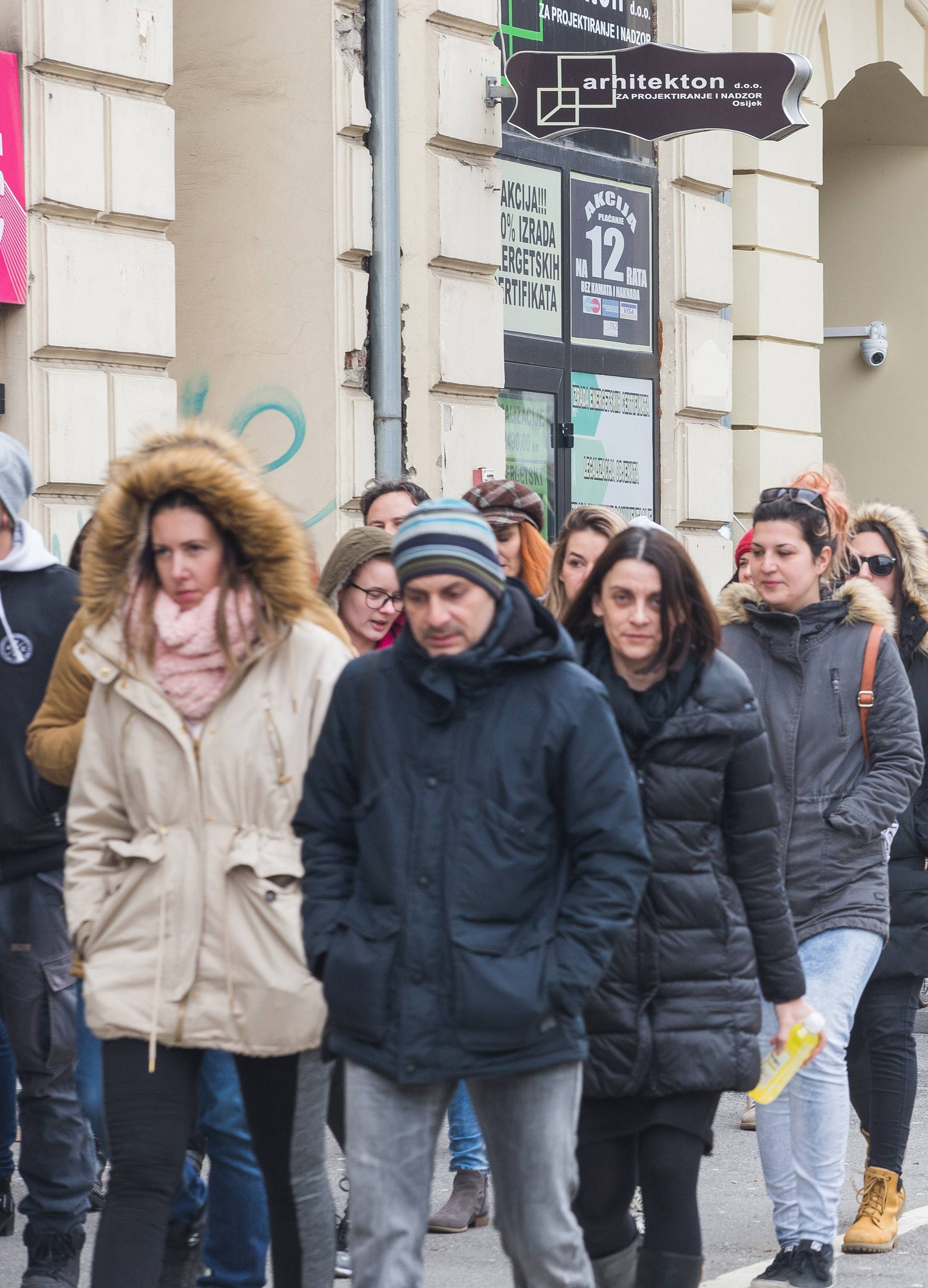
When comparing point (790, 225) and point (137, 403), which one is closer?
point (137, 403)

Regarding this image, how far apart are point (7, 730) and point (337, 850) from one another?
1.21 m

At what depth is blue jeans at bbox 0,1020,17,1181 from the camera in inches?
207

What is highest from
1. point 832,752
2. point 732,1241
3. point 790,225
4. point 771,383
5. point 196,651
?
point 790,225

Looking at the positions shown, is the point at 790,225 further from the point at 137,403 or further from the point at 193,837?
the point at 193,837

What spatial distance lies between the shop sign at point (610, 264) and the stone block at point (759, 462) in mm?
1030

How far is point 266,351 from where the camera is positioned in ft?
32.7

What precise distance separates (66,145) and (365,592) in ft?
12.2

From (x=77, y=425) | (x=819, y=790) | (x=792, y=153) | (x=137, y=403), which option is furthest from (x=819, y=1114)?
(x=792, y=153)

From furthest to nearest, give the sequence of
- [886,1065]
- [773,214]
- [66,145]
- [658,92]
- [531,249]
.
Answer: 1. [773,214]
2. [531,249]
3. [658,92]
4. [66,145]
5. [886,1065]

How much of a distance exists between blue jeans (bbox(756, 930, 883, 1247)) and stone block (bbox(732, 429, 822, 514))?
783 centimetres

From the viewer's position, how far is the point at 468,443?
406 inches

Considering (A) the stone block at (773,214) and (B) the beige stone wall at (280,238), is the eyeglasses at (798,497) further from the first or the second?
(A) the stone block at (773,214)

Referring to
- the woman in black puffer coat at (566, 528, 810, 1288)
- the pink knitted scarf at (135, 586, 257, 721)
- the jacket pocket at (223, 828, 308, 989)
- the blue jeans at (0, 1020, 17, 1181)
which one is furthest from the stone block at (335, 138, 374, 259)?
the jacket pocket at (223, 828, 308, 989)

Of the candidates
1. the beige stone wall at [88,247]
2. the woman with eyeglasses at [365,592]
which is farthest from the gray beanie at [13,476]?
the beige stone wall at [88,247]
